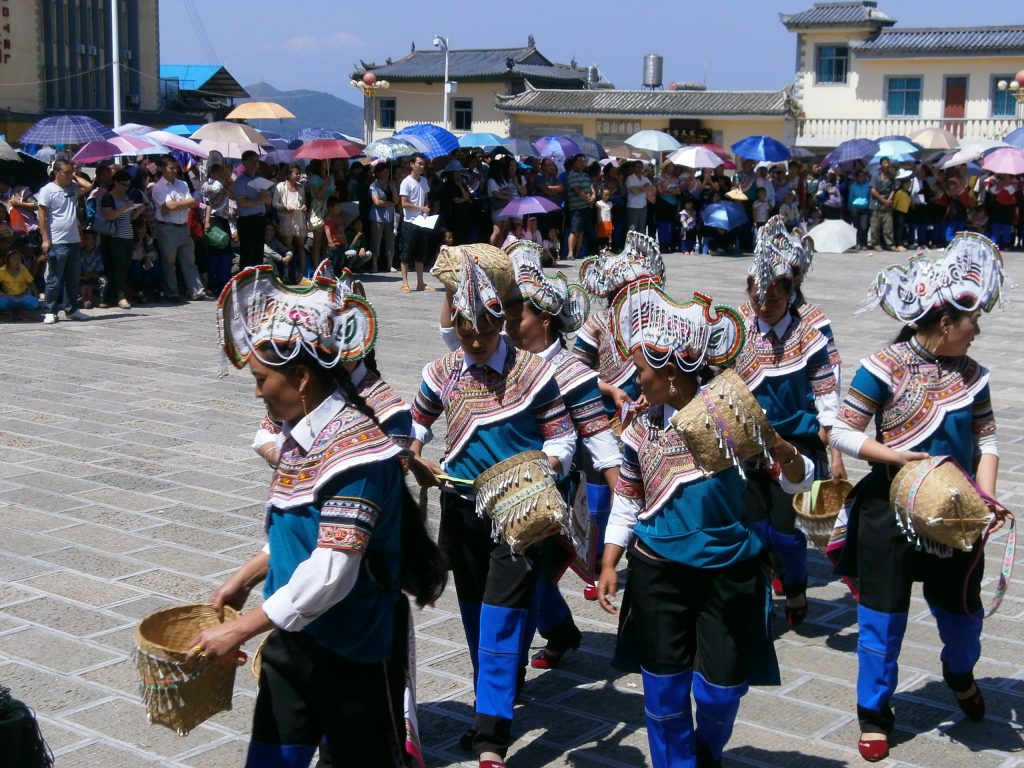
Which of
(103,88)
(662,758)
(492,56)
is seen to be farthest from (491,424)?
(492,56)

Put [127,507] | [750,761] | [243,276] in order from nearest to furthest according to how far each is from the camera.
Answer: [243,276] → [750,761] → [127,507]

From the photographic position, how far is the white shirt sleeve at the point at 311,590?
317 cm

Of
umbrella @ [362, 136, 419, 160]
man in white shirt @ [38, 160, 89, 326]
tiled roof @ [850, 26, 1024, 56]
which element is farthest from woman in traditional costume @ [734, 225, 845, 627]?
tiled roof @ [850, 26, 1024, 56]

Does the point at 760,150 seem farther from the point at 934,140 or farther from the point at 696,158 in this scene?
the point at 934,140

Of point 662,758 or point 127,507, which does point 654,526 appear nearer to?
point 662,758

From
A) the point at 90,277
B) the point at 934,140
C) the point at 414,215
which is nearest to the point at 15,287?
the point at 90,277

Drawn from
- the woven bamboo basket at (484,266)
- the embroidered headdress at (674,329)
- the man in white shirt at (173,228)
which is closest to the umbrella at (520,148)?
the man in white shirt at (173,228)

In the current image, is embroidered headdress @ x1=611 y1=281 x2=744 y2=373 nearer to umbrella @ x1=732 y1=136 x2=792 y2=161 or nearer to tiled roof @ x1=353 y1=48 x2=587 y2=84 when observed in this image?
umbrella @ x1=732 y1=136 x2=792 y2=161

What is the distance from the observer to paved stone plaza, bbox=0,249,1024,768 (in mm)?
4680

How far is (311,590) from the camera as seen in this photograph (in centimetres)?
317

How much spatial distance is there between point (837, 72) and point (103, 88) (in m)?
26.8

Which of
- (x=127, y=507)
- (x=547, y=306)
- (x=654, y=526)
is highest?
(x=547, y=306)

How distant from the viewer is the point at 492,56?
62.8 metres

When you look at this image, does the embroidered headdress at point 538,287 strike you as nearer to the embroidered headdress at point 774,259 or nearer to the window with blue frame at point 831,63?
the embroidered headdress at point 774,259
